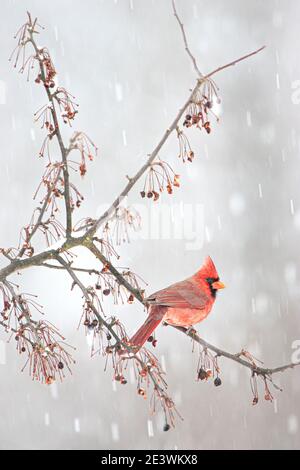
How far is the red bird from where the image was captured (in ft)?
8.00

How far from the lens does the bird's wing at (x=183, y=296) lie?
2482 millimetres

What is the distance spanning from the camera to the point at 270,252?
849 cm

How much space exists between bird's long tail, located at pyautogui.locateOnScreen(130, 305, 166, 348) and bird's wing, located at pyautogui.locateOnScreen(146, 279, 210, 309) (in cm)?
3

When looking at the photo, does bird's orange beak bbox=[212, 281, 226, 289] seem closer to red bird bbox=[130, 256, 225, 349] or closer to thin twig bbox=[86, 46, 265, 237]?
red bird bbox=[130, 256, 225, 349]

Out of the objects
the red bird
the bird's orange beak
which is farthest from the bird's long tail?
the bird's orange beak

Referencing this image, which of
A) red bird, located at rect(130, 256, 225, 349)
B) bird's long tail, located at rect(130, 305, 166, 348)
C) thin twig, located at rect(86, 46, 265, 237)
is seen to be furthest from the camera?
red bird, located at rect(130, 256, 225, 349)

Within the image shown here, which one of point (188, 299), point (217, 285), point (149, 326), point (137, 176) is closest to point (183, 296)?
point (188, 299)

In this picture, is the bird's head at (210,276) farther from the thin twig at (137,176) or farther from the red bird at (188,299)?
the thin twig at (137,176)

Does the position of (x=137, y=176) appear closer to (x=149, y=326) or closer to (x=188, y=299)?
(x=149, y=326)

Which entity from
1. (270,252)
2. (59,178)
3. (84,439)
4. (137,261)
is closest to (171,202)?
(137,261)

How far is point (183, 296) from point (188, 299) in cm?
2

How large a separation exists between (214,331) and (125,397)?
1.41m

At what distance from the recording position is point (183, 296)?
2.56 meters
